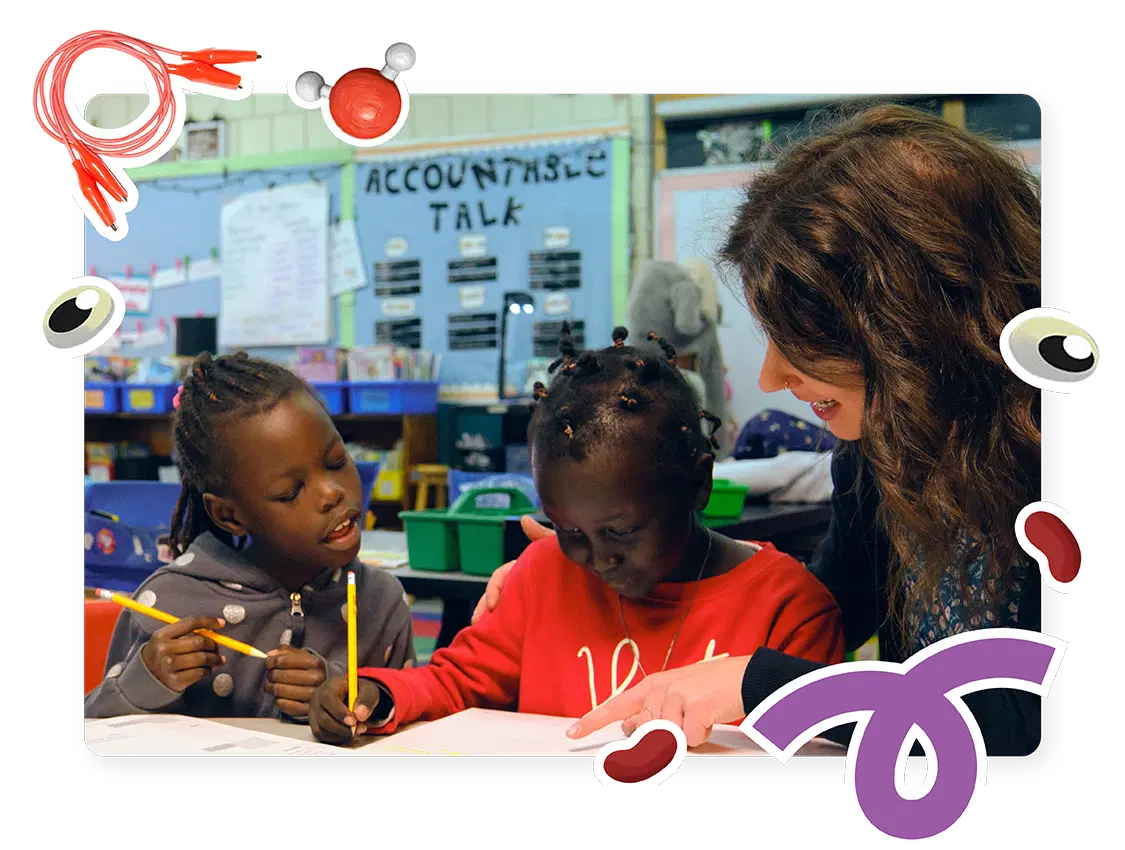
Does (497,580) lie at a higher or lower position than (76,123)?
lower

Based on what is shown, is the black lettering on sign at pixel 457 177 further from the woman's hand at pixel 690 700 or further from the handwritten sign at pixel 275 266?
the woman's hand at pixel 690 700

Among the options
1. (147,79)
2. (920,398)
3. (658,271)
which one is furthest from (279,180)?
(920,398)

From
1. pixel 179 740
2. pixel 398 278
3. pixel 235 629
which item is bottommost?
pixel 179 740

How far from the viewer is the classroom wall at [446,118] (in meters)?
0.95

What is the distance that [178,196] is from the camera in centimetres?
109

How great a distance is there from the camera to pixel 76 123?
35.5 inches

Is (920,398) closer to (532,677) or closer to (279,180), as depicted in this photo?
(532,677)

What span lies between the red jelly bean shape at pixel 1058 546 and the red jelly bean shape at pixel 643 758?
0.37 m

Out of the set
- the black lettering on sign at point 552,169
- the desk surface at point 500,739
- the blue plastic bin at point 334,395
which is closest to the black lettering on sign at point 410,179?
the black lettering on sign at point 552,169

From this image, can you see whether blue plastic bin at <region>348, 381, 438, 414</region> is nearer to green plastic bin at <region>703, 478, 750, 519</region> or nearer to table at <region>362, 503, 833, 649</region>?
table at <region>362, 503, 833, 649</region>

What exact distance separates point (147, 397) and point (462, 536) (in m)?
0.36

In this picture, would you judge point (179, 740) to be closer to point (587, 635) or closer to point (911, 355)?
point (587, 635)

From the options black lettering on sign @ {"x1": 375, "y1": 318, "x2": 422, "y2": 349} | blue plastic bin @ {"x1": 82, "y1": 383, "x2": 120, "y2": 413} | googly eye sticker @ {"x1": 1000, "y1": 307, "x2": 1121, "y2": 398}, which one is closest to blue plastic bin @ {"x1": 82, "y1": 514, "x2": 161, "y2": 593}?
blue plastic bin @ {"x1": 82, "y1": 383, "x2": 120, "y2": 413}

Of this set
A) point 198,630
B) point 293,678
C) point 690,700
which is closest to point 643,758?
point 690,700
